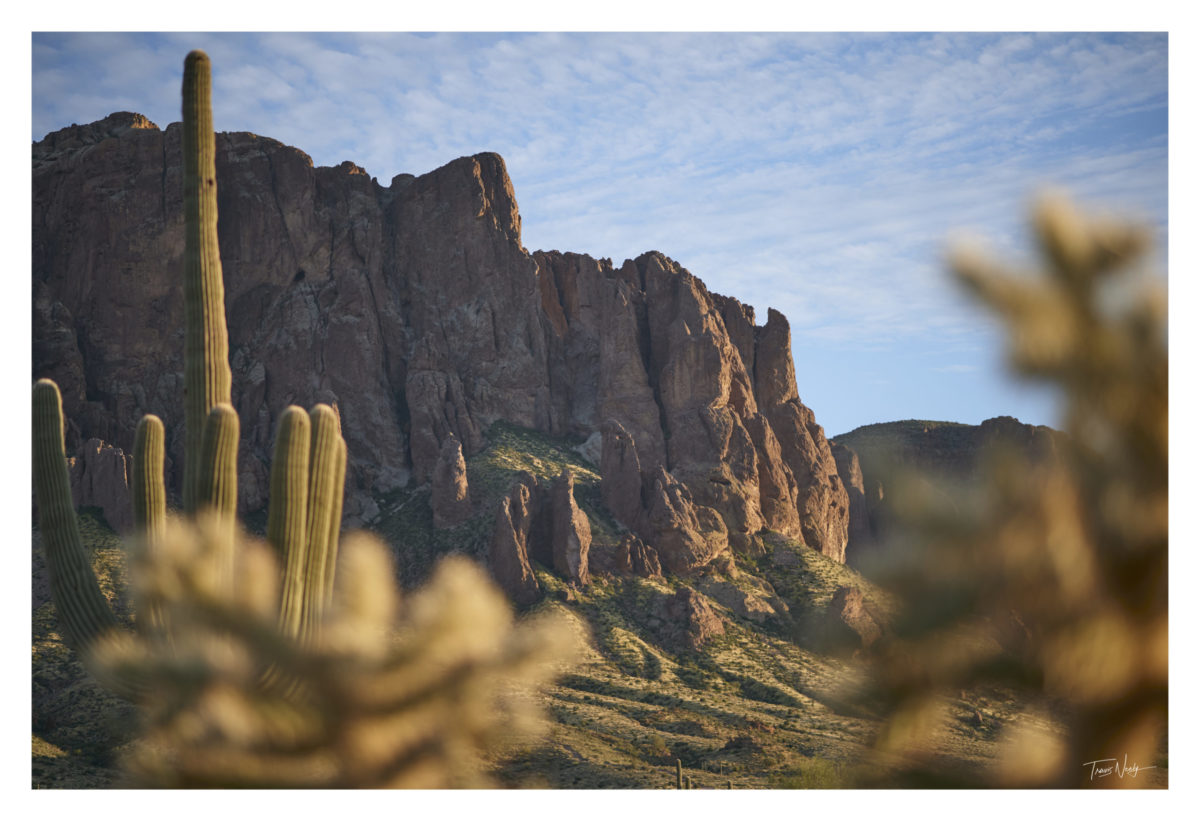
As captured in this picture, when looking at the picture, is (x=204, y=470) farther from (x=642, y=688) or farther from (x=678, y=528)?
(x=678, y=528)

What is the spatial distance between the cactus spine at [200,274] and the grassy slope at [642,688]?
6829 millimetres

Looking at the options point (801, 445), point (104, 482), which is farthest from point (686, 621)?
point (104, 482)

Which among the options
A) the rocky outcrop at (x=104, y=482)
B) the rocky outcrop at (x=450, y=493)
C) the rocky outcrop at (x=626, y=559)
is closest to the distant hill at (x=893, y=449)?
the rocky outcrop at (x=626, y=559)

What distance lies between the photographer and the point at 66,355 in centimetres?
5556

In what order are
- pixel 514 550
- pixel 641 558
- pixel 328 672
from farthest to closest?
pixel 641 558, pixel 514 550, pixel 328 672

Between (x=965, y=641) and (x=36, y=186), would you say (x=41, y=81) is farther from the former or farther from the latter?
(x=36, y=186)

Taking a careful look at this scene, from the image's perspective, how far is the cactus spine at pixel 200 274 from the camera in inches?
412

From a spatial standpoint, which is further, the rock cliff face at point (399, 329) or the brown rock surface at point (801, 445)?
the brown rock surface at point (801, 445)

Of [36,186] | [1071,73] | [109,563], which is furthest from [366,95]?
[36,186]

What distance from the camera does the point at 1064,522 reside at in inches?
216

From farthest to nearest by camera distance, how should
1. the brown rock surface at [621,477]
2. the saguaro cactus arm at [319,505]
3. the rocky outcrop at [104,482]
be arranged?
the brown rock surface at [621,477] < the rocky outcrop at [104,482] < the saguaro cactus arm at [319,505]

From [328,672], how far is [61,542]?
5.42m
